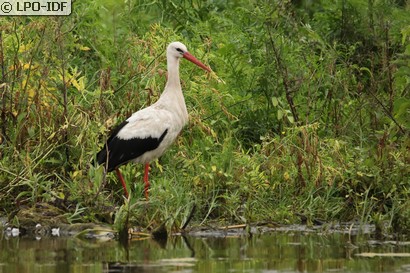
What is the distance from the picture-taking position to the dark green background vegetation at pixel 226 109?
1166 cm

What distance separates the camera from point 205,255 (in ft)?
32.0

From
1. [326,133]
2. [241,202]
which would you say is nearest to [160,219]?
[241,202]

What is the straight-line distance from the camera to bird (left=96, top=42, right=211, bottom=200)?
39.8ft

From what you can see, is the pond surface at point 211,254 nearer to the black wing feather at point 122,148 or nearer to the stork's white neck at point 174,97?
the black wing feather at point 122,148

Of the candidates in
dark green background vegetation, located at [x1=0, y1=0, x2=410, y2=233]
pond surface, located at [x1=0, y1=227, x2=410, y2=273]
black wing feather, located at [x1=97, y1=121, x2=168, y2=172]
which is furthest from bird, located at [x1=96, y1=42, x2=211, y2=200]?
pond surface, located at [x1=0, y1=227, x2=410, y2=273]

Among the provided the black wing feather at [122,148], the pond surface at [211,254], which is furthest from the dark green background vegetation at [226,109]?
the pond surface at [211,254]

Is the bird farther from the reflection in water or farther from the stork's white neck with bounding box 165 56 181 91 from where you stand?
the reflection in water

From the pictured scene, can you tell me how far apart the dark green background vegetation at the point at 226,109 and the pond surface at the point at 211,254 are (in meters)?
0.52

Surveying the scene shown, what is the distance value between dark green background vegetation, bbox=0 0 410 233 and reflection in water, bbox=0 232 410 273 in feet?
1.87

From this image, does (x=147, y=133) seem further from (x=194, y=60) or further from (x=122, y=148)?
(x=194, y=60)

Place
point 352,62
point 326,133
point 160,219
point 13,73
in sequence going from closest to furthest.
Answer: point 160,219
point 13,73
point 326,133
point 352,62

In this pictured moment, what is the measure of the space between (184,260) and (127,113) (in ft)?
12.6

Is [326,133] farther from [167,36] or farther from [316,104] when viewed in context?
[167,36]

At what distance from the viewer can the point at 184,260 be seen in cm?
942
